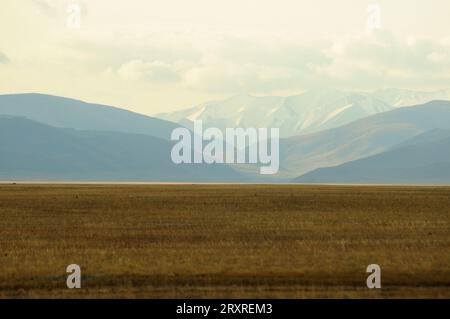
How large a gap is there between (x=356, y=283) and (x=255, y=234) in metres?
18.8

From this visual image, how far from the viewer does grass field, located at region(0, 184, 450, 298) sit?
109 ft

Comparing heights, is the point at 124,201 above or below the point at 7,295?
above

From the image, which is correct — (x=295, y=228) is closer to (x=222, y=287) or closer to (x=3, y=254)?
(x=3, y=254)

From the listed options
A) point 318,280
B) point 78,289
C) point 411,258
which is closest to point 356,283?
point 318,280

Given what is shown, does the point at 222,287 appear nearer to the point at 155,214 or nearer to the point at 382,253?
the point at 382,253

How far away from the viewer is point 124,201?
93.8 m

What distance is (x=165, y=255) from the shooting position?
42000 mm

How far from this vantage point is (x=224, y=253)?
140 feet

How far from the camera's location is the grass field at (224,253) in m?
33.3

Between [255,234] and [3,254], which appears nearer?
[3,254]
